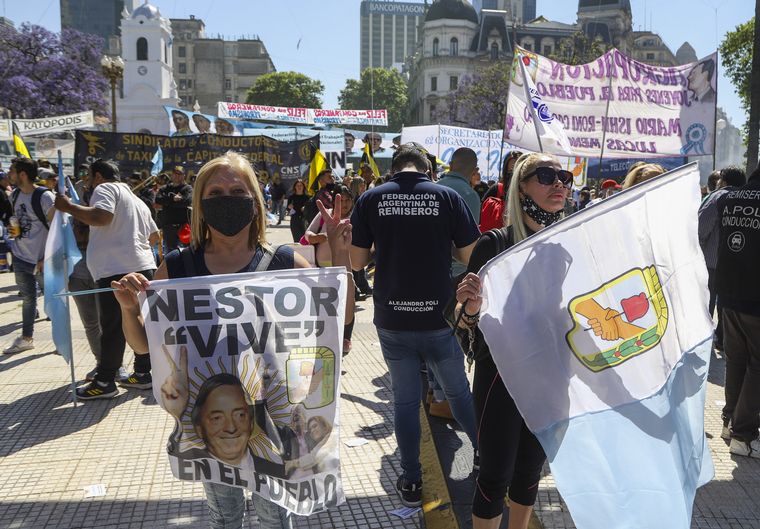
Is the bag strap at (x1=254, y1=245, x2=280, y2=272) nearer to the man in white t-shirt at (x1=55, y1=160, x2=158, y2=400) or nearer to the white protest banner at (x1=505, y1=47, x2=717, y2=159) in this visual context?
the man in white t-shirt at (x1=55, y1=160, x2=158, y2=400)

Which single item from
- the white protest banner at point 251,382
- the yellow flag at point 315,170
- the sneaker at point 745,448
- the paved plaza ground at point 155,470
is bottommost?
the paved plaza ground at point 155,470

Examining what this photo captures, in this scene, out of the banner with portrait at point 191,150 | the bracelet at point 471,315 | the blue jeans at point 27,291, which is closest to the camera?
the bracelet at point 471,315

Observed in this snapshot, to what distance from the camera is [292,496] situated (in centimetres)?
233

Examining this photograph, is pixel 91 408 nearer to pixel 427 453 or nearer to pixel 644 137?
pixel 427 453

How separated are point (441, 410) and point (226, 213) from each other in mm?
2800

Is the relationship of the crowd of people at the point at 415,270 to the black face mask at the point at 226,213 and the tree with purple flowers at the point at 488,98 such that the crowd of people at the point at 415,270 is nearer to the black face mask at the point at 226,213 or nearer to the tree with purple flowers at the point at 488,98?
the black face mask at the point at 226,213

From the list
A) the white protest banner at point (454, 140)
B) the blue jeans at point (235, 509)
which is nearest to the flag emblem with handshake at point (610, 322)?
the blue jeans at point (235, 509)

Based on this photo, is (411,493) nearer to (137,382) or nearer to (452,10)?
(137,382)

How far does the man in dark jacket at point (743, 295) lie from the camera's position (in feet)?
13.4

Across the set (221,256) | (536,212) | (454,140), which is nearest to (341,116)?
(454,140)

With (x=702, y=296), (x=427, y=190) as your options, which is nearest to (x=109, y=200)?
(x=427, y=190)

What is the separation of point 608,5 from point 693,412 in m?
108

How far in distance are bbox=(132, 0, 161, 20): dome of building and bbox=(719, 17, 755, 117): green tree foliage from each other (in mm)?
60293

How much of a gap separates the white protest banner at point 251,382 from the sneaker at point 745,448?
9.75ft
